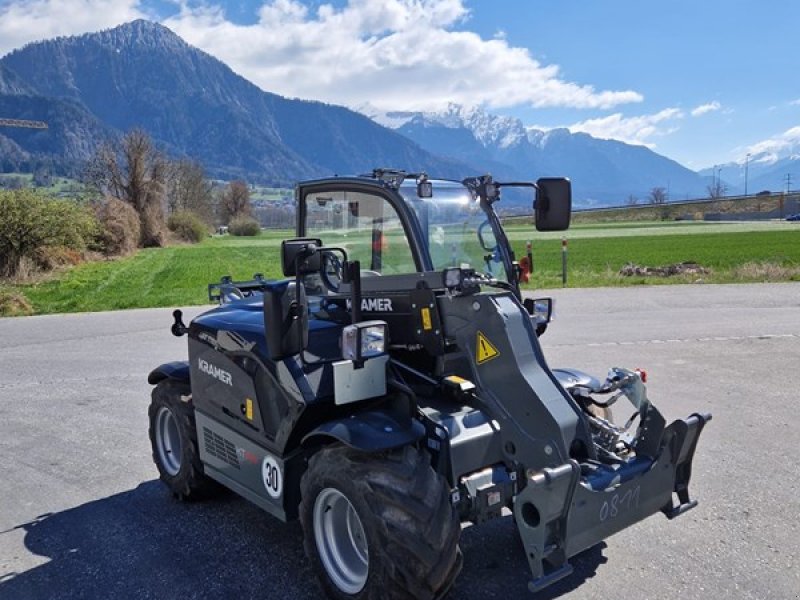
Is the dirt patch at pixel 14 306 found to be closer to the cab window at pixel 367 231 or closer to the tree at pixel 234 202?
the cab window at pixel 367 231

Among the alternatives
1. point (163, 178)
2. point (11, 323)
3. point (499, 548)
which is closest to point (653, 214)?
point (163, 178)

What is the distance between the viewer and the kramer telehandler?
3.42 m

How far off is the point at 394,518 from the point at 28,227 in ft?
83.7

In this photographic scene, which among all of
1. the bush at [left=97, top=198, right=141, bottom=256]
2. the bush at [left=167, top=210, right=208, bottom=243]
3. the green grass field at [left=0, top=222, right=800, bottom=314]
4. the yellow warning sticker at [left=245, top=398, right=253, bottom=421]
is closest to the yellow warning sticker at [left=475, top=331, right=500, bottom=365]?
the yellow warning sticker at [left=245, top=398, right=253, bottom=421]

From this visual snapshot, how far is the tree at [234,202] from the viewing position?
340 ft

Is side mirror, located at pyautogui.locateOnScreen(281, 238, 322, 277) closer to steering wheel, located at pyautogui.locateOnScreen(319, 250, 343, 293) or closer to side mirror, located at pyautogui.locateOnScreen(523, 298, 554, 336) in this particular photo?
steering wheel, located at pyautogui.locateOnScreen(319, 250, 343, 293)

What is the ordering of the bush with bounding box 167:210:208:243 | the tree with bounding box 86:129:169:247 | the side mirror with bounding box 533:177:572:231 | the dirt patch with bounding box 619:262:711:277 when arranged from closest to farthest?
1. the side mirror with bounding box 533:177:572:231
2. the dirt patch with bounding box 619:262:711:277
3. the tree with bounding box 86:129:169:247
4. the bush with bounding box 167:210:208:243

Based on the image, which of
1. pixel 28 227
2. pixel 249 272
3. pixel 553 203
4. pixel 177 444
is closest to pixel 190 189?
pixel 249 272

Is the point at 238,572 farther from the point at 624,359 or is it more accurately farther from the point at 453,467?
the point at 624,359

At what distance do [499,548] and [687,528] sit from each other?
131 centimetres

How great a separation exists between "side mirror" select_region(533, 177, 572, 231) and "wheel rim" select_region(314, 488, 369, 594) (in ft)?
7.04

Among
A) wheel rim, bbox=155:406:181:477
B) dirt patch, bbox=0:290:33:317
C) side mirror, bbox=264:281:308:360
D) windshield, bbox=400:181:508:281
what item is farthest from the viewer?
dirt patch, bbox=0:290:33:317

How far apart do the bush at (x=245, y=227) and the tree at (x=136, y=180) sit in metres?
27.1

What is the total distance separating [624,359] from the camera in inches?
402
